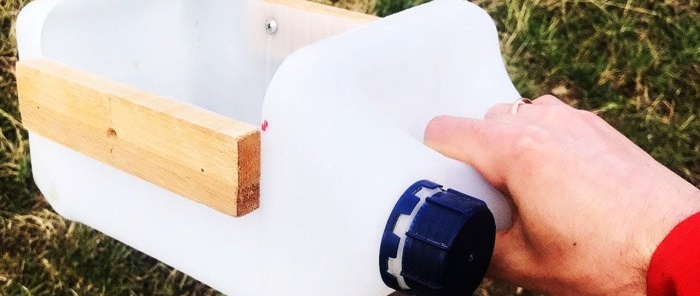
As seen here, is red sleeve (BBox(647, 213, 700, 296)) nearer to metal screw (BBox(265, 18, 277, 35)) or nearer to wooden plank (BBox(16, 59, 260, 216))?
wooden plank (BBox(16, 59, 260, 216))

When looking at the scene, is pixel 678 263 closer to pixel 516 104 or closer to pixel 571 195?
pixel 571 195

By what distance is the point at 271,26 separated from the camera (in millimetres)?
848

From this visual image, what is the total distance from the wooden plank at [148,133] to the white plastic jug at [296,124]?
0.03 meters

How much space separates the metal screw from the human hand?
0.26 meters

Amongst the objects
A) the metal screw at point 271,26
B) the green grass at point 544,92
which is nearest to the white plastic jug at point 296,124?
the metal screw at point 271,26

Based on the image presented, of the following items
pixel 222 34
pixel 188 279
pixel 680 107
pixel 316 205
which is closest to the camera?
pixel 316 205

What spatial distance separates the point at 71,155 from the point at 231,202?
0.22 metres

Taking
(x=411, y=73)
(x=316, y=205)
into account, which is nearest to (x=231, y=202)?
(x=316, y=205)

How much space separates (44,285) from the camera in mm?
1150

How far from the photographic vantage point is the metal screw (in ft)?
2.77

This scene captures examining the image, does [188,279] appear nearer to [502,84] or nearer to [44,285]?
[44,285]

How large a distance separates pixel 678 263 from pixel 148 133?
1.22 feet

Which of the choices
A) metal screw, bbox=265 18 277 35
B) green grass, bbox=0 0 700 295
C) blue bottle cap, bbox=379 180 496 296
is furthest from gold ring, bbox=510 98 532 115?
green grass, bbox=0 0 700 295

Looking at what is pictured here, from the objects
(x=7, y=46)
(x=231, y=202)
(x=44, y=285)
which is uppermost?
(x=231, y=202)
